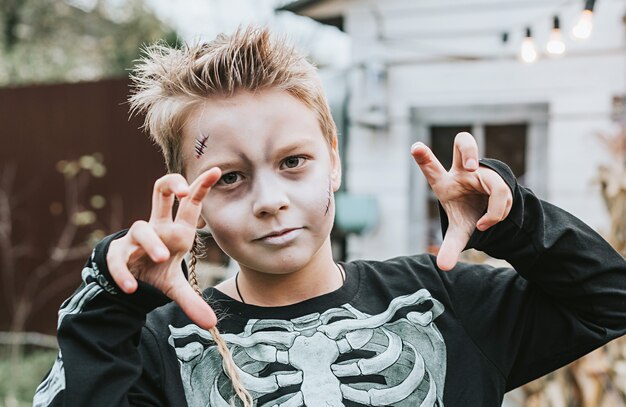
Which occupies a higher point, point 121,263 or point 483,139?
point 121,263

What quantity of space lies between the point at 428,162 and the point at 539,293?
0.35m

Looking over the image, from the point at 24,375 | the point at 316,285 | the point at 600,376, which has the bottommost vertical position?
the point at 24,375

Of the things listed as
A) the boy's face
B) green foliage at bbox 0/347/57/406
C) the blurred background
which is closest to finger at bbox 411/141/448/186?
the boy's face

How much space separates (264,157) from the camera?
4.23 ft

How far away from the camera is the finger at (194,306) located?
1096mm

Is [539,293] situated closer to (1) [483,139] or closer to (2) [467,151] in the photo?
(2) [467,151]

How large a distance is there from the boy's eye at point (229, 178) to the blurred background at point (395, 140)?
2057 millimetres

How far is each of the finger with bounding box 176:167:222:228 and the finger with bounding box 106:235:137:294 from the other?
9cm

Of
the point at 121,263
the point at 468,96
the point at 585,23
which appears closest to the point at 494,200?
the point at 121,263

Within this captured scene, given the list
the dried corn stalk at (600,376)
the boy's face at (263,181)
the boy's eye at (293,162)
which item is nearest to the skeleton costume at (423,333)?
the boy's face at (263,181)

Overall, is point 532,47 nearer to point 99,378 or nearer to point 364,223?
point 364,223

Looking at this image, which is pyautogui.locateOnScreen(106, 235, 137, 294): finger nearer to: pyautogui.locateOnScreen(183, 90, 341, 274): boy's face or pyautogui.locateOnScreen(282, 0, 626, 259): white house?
pyautogui.locateOnScreen(183, 90, 341, 274): boy's face

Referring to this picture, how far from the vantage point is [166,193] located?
1.10 m

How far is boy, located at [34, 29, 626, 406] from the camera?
127 centimetres
